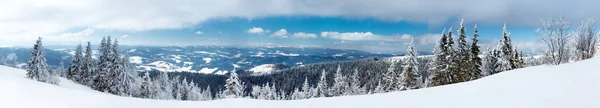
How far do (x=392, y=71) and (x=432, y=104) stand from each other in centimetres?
2949

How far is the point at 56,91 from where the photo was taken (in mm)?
13203

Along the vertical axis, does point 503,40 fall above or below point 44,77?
above

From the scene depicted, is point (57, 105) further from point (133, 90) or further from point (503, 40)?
point (503, 40)

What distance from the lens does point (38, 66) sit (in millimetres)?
39562

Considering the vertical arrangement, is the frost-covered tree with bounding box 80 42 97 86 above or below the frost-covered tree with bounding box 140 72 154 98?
above

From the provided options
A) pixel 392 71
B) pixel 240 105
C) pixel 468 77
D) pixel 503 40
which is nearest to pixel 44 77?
pixel 240 105

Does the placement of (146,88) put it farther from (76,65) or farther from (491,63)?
(491,63)

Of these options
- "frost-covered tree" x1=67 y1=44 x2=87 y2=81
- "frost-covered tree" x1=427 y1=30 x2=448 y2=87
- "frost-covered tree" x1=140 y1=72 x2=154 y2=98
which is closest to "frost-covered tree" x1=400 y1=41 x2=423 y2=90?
"frost-covered tree" x1=427 y1=30 x2=448 y2=87

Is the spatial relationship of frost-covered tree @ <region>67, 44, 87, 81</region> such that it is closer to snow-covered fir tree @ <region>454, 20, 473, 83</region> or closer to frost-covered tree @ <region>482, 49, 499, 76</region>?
snow-covered fir tree @ <region>454, 20, 473, 83</region>

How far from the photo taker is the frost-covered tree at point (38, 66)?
3894 cm

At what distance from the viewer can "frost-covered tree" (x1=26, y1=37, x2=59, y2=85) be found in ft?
128

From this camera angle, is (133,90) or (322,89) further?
(322,89)

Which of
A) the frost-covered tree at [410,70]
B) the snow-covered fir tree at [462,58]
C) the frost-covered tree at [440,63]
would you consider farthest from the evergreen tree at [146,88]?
the snow-covered fir tree at [462,58]

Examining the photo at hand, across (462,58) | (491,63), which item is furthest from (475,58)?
(491,63)
